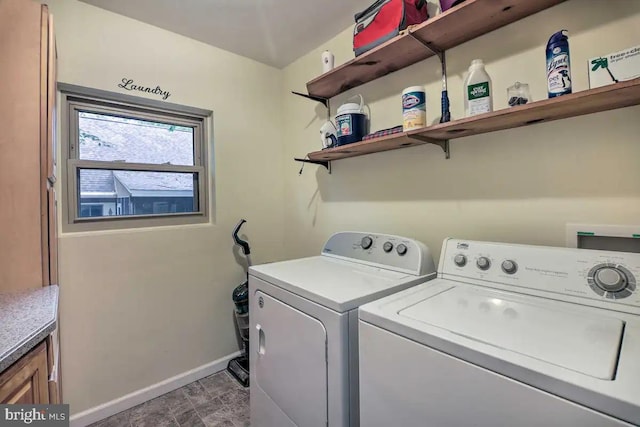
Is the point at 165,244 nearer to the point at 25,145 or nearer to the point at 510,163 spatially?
the point at 25,145

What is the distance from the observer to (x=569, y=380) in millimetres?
562

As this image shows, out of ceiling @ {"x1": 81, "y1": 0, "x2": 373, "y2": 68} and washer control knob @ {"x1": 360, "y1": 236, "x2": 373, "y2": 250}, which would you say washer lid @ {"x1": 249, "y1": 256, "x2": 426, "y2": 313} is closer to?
washer control knob @ {"x1": 360, "y1": 236, "x2": 373, "y2": 250}

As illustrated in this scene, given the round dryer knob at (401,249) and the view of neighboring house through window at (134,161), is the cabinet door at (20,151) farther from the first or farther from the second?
the round dryer knob at (401,249)

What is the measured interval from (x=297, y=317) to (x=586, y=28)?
158 centimetres

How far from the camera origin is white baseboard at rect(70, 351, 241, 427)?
1736 mm

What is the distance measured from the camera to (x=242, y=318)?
2273mm

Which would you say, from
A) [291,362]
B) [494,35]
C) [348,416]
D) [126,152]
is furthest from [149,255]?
[494,35]

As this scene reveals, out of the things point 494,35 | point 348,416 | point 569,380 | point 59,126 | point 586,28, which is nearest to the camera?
point 569,380

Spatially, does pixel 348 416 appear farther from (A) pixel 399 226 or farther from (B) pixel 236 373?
(B) pixel 236 373

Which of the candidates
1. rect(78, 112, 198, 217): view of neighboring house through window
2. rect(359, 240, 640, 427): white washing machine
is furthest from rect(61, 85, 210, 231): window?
rect(359, 240, 640, 427): white washing machine

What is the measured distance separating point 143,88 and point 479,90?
199 centimetres

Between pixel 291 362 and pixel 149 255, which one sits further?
pixel 149 255

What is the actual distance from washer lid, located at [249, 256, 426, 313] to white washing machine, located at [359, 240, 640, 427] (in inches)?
3.4

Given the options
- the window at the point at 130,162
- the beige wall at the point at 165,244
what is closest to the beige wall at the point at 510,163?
the beige wall at the point at 165,244
